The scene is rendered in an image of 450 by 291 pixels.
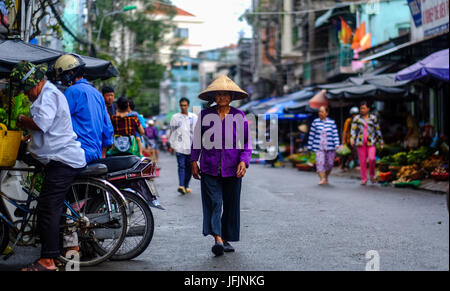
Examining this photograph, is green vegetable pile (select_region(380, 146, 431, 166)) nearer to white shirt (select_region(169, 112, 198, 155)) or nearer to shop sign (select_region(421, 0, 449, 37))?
shop sign (select_region(421, 0, 449, 37))

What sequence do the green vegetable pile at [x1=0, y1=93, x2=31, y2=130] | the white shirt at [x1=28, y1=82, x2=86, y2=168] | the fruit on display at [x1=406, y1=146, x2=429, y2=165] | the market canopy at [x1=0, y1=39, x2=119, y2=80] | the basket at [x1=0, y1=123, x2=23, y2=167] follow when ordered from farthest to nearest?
the fruit on display at [x1=406, y1=146, x2=429, y2=165] → the market canopy at [x1=0, y1=39, x2=119, y2=80] → the green vegetable pile at [x1=0, y1=93, x2=31, y2=130] → the basket at [x1=0, y1=123, x2=23, y2=167] → the white shirt at [x1=28, y1=82, x2=86, y2=168]

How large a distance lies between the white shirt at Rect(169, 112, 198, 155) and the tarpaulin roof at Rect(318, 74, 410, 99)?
27.6ft

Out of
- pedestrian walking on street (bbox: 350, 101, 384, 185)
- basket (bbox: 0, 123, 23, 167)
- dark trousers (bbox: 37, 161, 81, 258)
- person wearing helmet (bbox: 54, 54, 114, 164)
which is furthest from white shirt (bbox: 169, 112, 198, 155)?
dark trousers (bbox: 37, 161, 81, 258)

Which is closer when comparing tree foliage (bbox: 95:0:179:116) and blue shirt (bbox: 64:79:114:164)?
blue shirt (bbox: 64:79:114:164)

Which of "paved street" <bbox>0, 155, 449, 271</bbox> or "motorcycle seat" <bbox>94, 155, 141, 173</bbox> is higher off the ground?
"motorcycle seat" <bbox>94, 155, 141, 173</bbox>

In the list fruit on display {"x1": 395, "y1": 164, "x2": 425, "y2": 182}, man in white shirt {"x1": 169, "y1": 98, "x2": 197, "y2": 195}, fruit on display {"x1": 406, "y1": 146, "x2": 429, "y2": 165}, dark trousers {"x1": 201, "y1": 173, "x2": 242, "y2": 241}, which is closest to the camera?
dark trousers {"x1": 201, "y1": 173, "x2": 242, "y2": 241}

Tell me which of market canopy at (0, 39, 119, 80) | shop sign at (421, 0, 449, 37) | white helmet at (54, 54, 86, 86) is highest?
shop sign at (421, 0, 449, 37)

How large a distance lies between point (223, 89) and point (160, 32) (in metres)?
45.3

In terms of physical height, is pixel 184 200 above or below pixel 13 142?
below

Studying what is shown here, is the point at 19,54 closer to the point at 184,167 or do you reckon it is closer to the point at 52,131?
the point at 52,131

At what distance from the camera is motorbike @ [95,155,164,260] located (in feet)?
20.5
